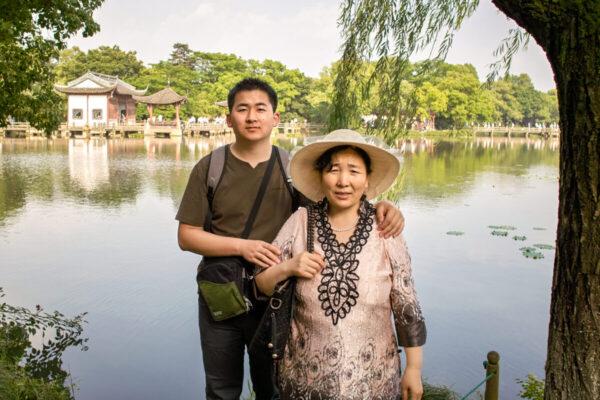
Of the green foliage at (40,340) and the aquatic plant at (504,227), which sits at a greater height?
the aquatic plant at (504,227)

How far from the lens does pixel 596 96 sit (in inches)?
66.1

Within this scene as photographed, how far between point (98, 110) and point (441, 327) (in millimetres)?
30396

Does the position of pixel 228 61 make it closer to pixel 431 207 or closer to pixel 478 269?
pixel 431 207

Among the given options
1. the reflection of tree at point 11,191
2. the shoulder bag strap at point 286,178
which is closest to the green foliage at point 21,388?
the shoulder bag strap at point 286,178

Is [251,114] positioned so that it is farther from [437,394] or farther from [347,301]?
[437,394]

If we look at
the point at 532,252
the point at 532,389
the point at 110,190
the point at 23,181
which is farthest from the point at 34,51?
the point at 23,181


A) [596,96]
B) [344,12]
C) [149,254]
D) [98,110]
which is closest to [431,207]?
[149,254]

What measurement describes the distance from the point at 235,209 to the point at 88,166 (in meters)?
16.3

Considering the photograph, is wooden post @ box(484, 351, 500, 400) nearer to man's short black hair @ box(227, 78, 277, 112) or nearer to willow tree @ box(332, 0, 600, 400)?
willow tree @ box(332, 0, 600, 400)

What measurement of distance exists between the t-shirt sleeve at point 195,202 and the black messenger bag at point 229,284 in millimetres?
28

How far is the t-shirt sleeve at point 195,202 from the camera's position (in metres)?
1.67

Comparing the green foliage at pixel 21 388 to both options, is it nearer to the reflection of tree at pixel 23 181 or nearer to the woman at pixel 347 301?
the woman at pixel 347 301

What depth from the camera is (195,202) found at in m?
1.67

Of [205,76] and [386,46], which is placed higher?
[205,76]
